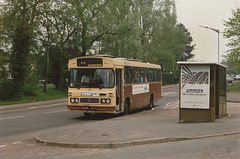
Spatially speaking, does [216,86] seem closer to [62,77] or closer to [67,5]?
[67,5]

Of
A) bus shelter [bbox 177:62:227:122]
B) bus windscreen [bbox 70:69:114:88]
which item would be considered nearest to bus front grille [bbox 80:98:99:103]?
bus windscreen [bbox 70:69:114:88]

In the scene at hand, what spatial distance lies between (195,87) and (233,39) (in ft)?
107

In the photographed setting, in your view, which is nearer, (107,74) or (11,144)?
(11,144)

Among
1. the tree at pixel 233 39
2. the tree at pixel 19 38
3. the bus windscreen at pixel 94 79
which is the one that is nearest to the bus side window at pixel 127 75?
the bus windscreen at pixel 94 79

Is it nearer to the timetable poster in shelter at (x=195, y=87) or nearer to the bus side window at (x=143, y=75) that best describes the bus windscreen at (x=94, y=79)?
the timetable poster in shelter at (x=195, y=87)

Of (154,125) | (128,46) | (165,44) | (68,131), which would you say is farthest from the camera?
(165,44)

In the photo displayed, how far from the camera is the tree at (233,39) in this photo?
1721 inches

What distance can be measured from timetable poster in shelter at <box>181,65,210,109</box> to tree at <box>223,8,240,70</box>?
31149 mm

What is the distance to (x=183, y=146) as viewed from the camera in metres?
9.49

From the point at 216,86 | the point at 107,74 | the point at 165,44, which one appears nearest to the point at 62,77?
the point at 107,74

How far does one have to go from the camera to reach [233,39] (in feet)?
→ 147

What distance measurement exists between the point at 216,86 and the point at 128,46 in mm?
28022

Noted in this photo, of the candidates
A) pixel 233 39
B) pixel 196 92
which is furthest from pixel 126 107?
pixel 233 39

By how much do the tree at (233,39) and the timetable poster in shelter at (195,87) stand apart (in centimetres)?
3115
